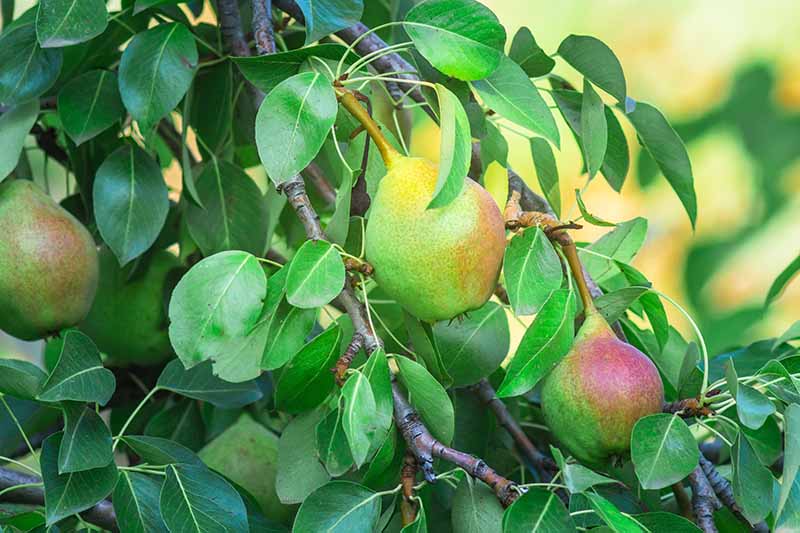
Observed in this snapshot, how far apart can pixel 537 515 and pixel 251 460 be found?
0.35 metres

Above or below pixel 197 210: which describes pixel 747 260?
below

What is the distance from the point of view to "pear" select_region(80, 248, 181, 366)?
855mm

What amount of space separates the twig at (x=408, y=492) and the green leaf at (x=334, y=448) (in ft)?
0.11

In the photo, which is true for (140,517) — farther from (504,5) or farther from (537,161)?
(504,5)

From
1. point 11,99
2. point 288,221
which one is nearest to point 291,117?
point 11,99

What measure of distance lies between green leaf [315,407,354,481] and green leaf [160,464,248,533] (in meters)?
0.08

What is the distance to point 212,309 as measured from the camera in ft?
1.75

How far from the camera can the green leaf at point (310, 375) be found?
0.55 meters

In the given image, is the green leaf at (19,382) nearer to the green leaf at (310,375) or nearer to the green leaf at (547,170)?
the green leaf at (310,375)

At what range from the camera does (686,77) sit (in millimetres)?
2428

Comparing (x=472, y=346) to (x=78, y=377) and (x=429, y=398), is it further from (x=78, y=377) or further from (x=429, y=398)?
(x=78, y=377)

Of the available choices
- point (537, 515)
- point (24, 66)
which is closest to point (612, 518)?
point (537, 515)

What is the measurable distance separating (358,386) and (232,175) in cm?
35

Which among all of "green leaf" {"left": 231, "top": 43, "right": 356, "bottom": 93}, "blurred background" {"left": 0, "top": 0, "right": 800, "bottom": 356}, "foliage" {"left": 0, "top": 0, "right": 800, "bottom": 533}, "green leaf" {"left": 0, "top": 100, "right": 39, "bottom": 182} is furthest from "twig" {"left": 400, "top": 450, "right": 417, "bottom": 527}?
"blurred background" {"left": 0, "top": 0, "right": 800, "bottom": 356}
